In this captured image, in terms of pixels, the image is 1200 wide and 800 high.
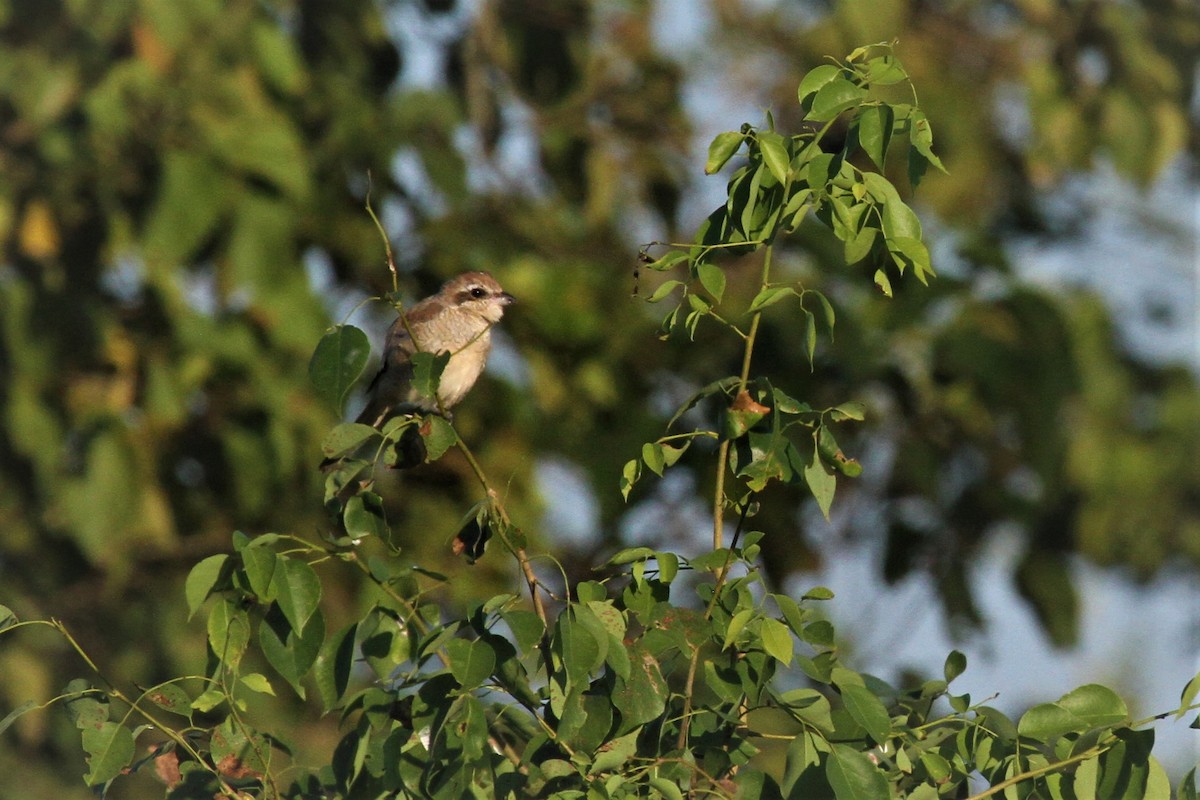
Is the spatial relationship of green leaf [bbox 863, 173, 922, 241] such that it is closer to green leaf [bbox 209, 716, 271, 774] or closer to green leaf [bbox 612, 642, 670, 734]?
green leaf [bbox 612, 642, 670, 734]

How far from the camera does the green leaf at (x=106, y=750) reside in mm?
2424

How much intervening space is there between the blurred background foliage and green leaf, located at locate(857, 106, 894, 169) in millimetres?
4239

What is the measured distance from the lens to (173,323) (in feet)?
23.0

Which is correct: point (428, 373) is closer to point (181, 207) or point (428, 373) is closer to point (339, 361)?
point (339, 361)

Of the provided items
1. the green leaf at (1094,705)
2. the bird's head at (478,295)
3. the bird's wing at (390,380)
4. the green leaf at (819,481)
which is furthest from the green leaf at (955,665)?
the bird's head at (478,295)

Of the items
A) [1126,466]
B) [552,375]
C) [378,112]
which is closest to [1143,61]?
[1126,466]

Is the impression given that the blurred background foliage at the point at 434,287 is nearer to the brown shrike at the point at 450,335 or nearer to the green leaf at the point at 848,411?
the brown shrike at the point at 450,335

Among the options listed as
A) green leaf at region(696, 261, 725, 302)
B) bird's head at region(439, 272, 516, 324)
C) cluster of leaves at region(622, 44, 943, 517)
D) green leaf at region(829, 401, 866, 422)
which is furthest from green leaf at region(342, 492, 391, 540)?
bird's head at region(439, 272, 516, 324)

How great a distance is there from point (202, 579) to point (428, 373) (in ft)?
1.69

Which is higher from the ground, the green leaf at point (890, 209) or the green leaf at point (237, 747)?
the green leaf at point (890, 209)

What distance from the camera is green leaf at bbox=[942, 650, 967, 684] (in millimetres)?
2668

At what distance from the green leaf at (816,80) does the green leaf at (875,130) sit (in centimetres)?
8

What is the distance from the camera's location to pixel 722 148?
2.50 metres

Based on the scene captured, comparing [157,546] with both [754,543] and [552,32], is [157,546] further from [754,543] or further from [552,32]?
[754,543]
